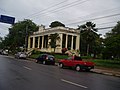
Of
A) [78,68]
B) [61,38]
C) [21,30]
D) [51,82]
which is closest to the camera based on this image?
[51,82]

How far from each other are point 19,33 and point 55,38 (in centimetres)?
2240

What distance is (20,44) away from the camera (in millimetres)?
78125

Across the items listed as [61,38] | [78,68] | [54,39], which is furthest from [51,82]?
[61,38]

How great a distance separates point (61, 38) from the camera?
57.6 meters

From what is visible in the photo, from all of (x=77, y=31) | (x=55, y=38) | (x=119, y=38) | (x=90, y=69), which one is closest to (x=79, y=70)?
(x=90, y=69)

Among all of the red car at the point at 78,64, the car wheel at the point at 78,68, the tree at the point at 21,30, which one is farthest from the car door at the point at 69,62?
the tree at the point at 21,30

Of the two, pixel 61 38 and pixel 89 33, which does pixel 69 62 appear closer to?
pixel 61 38

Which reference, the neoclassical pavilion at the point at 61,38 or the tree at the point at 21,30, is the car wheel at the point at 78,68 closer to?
the neoclassical pavilion at the point at 61,38

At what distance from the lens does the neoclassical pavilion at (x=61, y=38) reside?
58.2 meters

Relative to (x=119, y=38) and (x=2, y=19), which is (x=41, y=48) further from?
(x=119, y=38)

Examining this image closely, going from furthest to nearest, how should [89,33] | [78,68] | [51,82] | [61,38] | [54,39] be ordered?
[89,33]
[61,38]
[54,39]
[78,68]
[51,82]

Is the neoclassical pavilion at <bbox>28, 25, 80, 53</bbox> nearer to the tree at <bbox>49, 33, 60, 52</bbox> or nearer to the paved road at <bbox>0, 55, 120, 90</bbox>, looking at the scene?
the tree at <bbox>49, 33, 60, 52</bbox>

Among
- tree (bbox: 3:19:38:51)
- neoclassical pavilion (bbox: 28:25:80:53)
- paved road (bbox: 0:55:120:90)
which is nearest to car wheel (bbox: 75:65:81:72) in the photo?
paved road (bbox: 0:55:120:90)

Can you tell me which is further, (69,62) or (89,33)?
(89,33)
